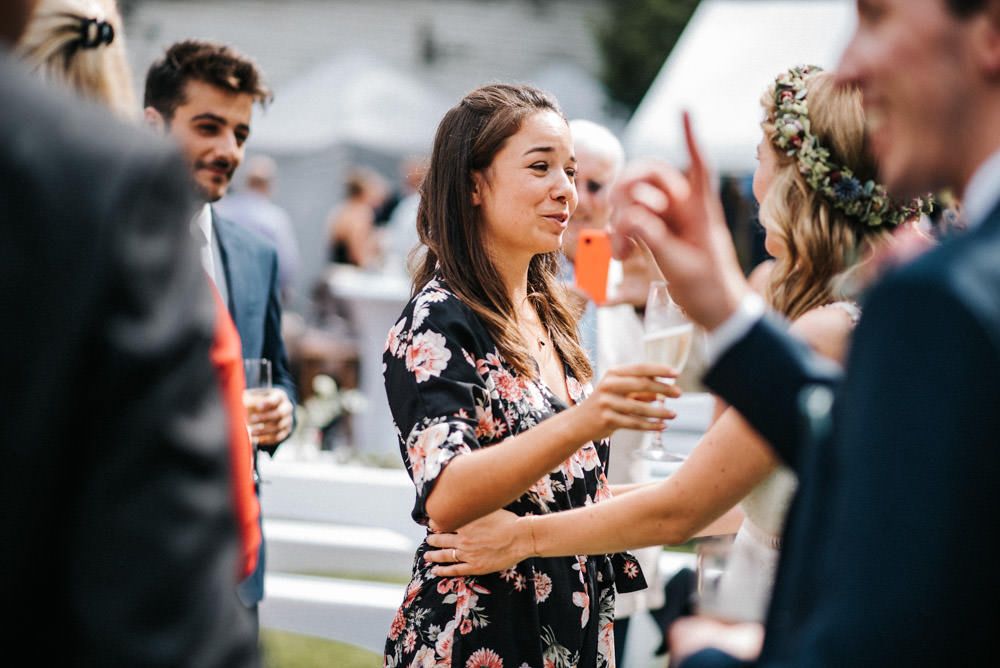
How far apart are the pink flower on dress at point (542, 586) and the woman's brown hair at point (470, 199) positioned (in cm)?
57

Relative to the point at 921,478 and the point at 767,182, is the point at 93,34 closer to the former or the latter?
the point at 921,478

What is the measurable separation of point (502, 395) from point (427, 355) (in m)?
0.21

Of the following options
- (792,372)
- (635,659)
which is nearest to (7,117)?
(792,372)

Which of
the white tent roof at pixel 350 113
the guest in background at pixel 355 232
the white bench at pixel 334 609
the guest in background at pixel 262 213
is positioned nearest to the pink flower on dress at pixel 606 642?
the white bench at pixel 334 609

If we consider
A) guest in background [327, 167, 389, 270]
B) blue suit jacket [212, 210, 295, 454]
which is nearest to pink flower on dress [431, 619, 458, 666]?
blue suit jacket [212, 210, 295, 454]

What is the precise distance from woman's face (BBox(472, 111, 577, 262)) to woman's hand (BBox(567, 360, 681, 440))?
2.75 feet

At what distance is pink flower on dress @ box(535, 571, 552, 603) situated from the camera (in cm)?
221

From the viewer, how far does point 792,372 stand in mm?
1263

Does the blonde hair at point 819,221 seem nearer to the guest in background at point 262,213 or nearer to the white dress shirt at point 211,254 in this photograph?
the white dress shirt at point 211,254

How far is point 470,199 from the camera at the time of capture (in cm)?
254

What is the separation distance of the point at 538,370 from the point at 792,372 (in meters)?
1.16

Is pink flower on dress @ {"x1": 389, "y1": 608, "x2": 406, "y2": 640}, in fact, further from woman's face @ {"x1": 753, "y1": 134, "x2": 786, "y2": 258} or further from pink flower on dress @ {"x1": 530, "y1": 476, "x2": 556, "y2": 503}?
woman's face @ {"x1": 753, "y1": 134, "x2": 786, "y2": 258}

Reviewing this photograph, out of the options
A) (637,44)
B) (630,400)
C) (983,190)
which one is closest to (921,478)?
(983,190)

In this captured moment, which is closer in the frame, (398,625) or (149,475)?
(149,475)
